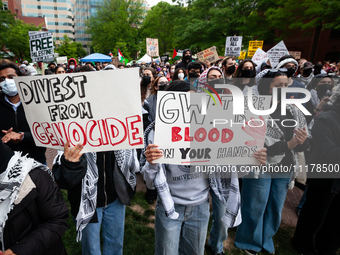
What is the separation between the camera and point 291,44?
2433 cm

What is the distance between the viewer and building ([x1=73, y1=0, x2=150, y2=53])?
70.8 m

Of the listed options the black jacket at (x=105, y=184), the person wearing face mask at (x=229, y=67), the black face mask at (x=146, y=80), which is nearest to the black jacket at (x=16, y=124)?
the black jacket at (x=105, y=184)

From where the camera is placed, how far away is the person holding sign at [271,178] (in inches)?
90.7

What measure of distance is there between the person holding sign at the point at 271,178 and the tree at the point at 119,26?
36.1m

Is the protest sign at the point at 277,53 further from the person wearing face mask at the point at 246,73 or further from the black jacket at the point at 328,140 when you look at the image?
the black jacket at the point at 328,140

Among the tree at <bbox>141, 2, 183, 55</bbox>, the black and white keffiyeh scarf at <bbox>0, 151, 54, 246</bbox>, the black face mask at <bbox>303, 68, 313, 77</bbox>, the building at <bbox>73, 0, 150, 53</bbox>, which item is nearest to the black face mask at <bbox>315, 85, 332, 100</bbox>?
the black face mask at <bbox>303, 68, 313, 77</bbox>

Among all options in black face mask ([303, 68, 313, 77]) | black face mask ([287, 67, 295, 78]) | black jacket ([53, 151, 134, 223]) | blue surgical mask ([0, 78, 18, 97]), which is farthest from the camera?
black face mask ([303, 68, 313, 77])

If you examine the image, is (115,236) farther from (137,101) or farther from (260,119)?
(260,119)

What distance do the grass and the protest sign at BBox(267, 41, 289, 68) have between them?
511 cm

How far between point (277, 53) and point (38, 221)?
7.22 metres

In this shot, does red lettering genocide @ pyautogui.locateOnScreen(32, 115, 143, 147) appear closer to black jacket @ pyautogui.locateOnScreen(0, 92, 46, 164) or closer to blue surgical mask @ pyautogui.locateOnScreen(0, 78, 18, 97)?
black jacket @ pyautogui.locateOnScreen(0, 92, 46, 164)

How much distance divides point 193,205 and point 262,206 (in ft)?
3.75

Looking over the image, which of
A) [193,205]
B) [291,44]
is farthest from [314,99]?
[291,44]

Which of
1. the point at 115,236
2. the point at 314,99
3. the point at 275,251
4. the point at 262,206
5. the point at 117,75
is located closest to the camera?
the point at 117,75
